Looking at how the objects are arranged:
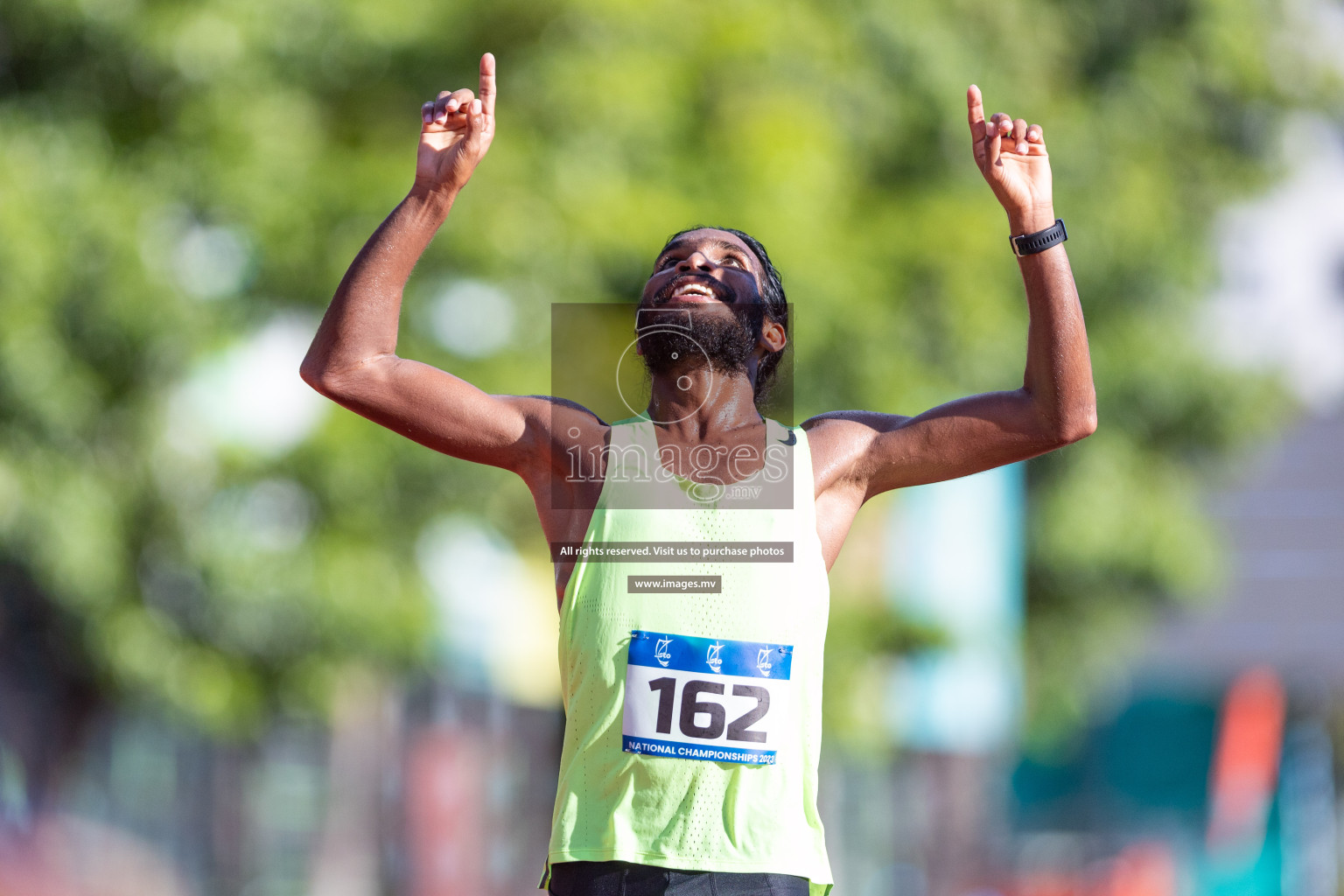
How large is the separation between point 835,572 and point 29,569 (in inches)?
208

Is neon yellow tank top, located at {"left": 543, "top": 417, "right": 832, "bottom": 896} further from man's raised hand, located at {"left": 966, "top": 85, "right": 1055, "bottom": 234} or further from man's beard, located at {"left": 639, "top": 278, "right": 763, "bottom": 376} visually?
man's raised hand, located at {"left": 966, "top": 85, "right": 1055, "bottom": 234}

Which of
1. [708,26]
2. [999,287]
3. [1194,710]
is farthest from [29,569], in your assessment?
[1194,710]

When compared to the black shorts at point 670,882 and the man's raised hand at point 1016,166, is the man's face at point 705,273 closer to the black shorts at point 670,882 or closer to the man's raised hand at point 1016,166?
the man's raised hand at point 1016,166

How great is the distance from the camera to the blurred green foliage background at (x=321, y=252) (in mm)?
8062

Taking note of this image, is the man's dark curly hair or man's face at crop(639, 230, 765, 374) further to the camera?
the man's dark curly hair

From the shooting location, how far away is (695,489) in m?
2.96

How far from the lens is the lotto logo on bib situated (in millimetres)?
2781

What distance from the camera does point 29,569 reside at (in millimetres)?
8062

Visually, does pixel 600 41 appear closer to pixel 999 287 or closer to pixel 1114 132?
pixel 999 287

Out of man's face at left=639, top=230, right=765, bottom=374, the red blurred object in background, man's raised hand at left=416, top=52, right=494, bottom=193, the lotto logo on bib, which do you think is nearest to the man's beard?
man's face at left=639, top=230, right=765, bottom=374

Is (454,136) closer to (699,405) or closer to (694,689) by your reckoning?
(699,405)

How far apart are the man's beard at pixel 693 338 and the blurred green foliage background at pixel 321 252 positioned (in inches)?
207

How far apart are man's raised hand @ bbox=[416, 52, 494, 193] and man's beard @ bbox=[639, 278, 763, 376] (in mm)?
449

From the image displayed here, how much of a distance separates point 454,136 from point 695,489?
0.84 m
